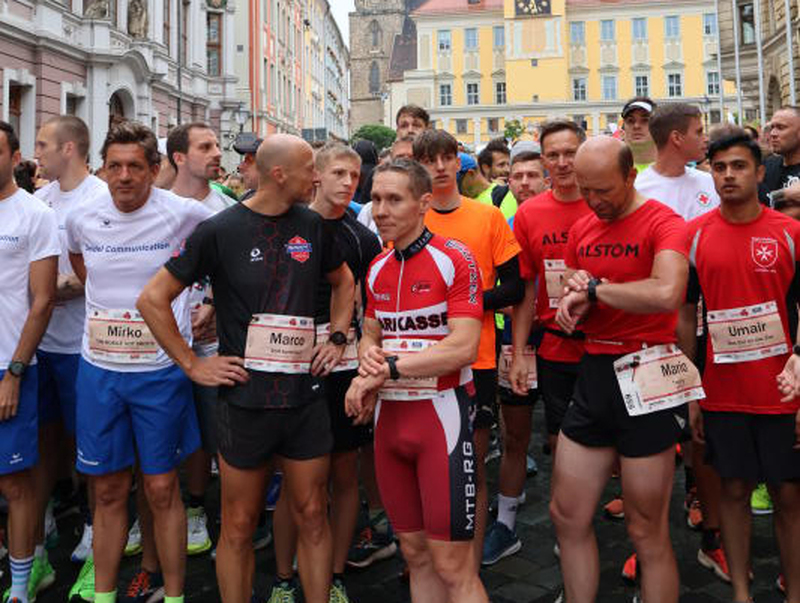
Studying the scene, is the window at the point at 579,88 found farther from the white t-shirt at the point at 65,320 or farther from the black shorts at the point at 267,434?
the black shorts at the point at 267,434

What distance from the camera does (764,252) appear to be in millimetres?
3361

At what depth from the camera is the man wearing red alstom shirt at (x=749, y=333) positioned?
3.36 metres

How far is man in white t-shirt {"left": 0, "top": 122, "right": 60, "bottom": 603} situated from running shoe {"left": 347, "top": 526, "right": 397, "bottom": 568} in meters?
1.73

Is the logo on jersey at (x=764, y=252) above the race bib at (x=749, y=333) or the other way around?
above

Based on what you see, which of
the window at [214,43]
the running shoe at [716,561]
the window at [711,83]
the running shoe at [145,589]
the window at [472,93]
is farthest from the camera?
the window at [472,93]

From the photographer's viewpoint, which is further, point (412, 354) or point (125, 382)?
point (125, 382)

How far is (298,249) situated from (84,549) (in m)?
2.53

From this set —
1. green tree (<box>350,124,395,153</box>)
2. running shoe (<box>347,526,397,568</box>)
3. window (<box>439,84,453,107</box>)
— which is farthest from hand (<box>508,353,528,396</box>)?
window (<box>439,84,453,107</box>)

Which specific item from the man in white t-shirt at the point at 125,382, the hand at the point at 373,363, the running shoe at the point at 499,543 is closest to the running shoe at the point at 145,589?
the man in white t-shirt at the point at 125,382

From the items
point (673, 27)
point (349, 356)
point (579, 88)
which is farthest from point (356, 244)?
point (673, 27)

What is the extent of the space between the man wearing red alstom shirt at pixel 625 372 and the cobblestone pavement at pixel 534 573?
81 centimetres

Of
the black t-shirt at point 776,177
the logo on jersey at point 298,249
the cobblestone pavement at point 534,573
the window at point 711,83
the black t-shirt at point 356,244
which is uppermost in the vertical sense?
the window at point 711,83

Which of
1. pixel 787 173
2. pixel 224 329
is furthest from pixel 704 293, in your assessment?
pixel 787 173

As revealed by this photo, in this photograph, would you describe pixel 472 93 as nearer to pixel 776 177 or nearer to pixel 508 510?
pixel 776 177
